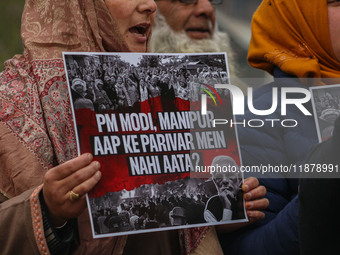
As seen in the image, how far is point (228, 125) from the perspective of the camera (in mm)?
1778

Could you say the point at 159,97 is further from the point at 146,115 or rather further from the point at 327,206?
the point at 327,206

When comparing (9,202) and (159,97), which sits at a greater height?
(159,97)

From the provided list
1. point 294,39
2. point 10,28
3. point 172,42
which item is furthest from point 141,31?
point 10,28

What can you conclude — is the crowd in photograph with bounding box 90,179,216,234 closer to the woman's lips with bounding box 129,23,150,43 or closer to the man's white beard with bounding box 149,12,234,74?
Result: the woman's lips with bounding box 129,23,150,43

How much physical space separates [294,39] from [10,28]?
142 inches

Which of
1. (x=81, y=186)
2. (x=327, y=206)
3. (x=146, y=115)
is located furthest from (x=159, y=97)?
(x=327, y=206)

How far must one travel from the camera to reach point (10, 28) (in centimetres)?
531

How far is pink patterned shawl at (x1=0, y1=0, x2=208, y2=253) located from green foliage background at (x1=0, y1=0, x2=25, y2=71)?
3.32 m

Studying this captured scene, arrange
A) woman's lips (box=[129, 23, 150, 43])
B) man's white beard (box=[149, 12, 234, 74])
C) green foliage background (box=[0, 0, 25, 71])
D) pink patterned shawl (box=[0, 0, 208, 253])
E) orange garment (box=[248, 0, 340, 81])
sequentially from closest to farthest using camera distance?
pink patterned shawl (box=[0, 0, 208, 253]), woman's lips (box=[129, 23, 150, 43]), orange garment (box=[248, 0, 340, 81]), man's white beard (box=[149, 12, 234, 74]), green foliage background (box=[0, 0, 25, 71])

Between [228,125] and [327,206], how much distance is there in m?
0.56

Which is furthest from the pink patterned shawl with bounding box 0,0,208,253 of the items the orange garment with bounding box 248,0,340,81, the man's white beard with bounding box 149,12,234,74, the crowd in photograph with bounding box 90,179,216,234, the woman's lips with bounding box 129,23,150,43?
the man's white beard with bounding box 149,12,234,74

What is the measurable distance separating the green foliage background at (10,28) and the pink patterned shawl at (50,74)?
332 centimetres

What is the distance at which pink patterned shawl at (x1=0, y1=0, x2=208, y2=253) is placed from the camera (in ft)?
5.90

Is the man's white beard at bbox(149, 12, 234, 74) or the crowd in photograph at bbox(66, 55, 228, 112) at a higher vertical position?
the crowd in photograph at bbox(66, 55, 228, 112)
